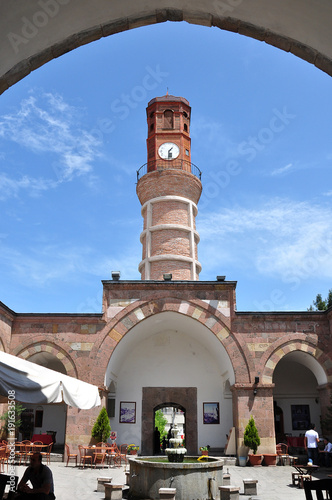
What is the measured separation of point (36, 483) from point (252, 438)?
10614 millimetres

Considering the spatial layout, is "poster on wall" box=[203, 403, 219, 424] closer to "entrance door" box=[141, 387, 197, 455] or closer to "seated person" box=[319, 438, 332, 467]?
"entrance door" box=[141, 387, 197, 455]

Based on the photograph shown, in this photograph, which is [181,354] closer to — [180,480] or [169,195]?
[169,195]

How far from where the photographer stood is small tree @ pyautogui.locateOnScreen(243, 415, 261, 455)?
49.9ft

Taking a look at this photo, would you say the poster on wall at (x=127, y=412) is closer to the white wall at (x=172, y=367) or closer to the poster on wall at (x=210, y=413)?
the white wall at (x=172, y=367)

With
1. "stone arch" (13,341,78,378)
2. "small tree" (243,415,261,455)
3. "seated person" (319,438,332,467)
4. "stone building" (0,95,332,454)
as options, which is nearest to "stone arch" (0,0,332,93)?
"seated person" (319,438,332,467)

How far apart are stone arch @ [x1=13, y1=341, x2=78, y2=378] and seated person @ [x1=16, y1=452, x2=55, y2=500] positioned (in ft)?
34.2

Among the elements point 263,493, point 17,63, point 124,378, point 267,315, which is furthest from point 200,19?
point 124,378

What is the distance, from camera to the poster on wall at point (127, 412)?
18.6m

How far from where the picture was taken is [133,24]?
162 inches

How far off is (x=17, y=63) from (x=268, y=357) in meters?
14.8

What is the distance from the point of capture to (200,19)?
4.09 m

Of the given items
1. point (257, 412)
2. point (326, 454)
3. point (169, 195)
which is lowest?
point (326, 454)

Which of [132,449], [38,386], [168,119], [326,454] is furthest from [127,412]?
[168,119]

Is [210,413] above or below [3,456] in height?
above
